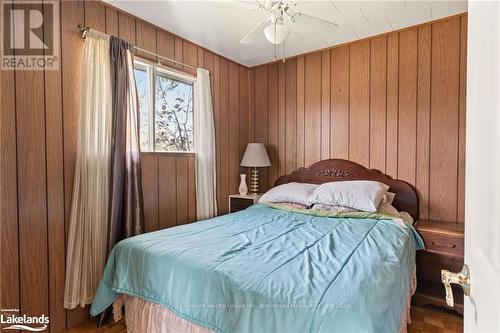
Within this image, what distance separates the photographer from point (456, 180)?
2545mm

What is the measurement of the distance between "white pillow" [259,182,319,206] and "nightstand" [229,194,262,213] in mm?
352

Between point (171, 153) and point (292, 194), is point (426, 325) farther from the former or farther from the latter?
point (171, 153)

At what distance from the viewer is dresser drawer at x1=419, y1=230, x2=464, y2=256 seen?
214 centimetres

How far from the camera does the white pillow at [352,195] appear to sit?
243 cm

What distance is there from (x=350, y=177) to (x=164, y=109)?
2.14 metres

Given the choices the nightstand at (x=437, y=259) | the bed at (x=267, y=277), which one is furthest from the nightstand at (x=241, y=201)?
the nightstand at (x=437, y=259)

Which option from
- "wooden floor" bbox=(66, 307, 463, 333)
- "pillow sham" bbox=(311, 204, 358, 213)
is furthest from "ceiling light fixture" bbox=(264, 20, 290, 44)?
"wooden floor" bbox=(66, 307, 463, 333)

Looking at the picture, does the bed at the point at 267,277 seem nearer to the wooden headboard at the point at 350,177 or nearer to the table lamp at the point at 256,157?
the wooden headboard at the point at 350,177

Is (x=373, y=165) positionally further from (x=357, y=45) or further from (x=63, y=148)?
(x=63, y=148)

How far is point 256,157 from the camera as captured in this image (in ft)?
11.2

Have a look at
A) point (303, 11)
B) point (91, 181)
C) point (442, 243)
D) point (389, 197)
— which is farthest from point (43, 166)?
point (442, 243)

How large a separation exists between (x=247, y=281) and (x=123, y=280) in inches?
36.4

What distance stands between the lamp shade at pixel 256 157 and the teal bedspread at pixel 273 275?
4.32ft

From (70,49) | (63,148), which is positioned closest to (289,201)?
(63,148)
